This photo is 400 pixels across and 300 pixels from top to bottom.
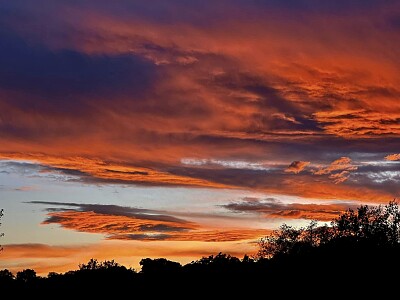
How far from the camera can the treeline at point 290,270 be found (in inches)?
3506

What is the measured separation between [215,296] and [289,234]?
49.0 m

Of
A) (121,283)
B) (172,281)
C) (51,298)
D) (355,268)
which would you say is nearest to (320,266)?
(355,268)

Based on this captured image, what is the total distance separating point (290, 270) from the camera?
316 feet

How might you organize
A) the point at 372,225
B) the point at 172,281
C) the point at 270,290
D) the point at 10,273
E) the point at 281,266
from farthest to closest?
1. the point at 10,273
2. the point at 372,225
3. the point at 172,281
4. the point at 281,266
5. the point at 270,290

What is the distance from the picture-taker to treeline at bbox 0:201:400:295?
89062 mm

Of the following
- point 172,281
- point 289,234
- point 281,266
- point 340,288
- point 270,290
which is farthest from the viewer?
point 289,234

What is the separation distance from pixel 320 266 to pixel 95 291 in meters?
39.5

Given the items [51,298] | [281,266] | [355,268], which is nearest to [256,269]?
[281,266]

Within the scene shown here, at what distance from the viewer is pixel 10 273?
170125 mm

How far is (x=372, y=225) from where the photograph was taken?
118 metres

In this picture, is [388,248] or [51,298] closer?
[388,248]

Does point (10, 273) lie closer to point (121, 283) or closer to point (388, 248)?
point (121, 283)

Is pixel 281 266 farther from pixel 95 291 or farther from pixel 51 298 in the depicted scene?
pixel 51 298

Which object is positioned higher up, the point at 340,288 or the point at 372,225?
the point at 372,225
